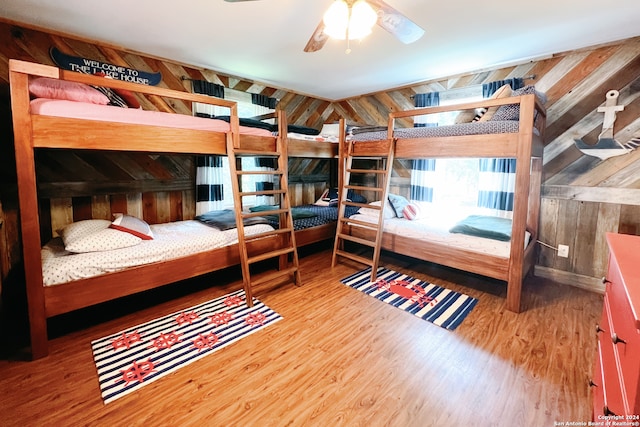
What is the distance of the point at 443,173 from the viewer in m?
3.91

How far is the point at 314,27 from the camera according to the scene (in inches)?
96.9

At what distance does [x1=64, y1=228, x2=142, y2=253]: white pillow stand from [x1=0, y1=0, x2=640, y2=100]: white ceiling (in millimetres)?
1676

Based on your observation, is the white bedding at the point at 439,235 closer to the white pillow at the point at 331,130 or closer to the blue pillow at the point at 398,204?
the blue pillow at the point at 398,204

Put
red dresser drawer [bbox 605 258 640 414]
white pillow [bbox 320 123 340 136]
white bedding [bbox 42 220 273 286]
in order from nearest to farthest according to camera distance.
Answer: red dresser drawer [bbox 605 258 640 414], white bedding [bbox 42 220 273 286], white pillow [bbox 320 123 340 136]

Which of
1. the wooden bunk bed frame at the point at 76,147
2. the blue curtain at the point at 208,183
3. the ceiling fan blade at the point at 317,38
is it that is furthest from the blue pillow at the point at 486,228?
the blue curtain at the point at 208,183

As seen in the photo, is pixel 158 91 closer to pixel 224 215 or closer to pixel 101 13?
pixel 101 13

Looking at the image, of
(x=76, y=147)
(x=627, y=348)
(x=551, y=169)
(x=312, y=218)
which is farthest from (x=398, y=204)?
(x=76, y=147)

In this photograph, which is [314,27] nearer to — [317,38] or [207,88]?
[317,38]

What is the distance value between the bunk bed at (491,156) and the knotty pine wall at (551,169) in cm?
25

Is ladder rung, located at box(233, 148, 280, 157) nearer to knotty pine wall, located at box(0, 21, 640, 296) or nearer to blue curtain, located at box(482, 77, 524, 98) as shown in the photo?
knotty pine wall, located at box(0, 21, 640, 296)

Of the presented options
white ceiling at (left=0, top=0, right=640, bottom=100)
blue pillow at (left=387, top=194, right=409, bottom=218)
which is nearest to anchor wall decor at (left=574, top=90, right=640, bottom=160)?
white ceiling at (left=0, top=0, right=640, bottom=100)

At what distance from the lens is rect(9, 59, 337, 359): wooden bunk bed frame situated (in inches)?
65.1

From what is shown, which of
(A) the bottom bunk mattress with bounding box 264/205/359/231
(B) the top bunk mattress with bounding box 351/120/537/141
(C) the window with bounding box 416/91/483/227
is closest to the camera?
(B) the top bunk mattress with bounding box 351/120/537/141

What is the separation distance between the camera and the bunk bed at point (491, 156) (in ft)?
7.38
